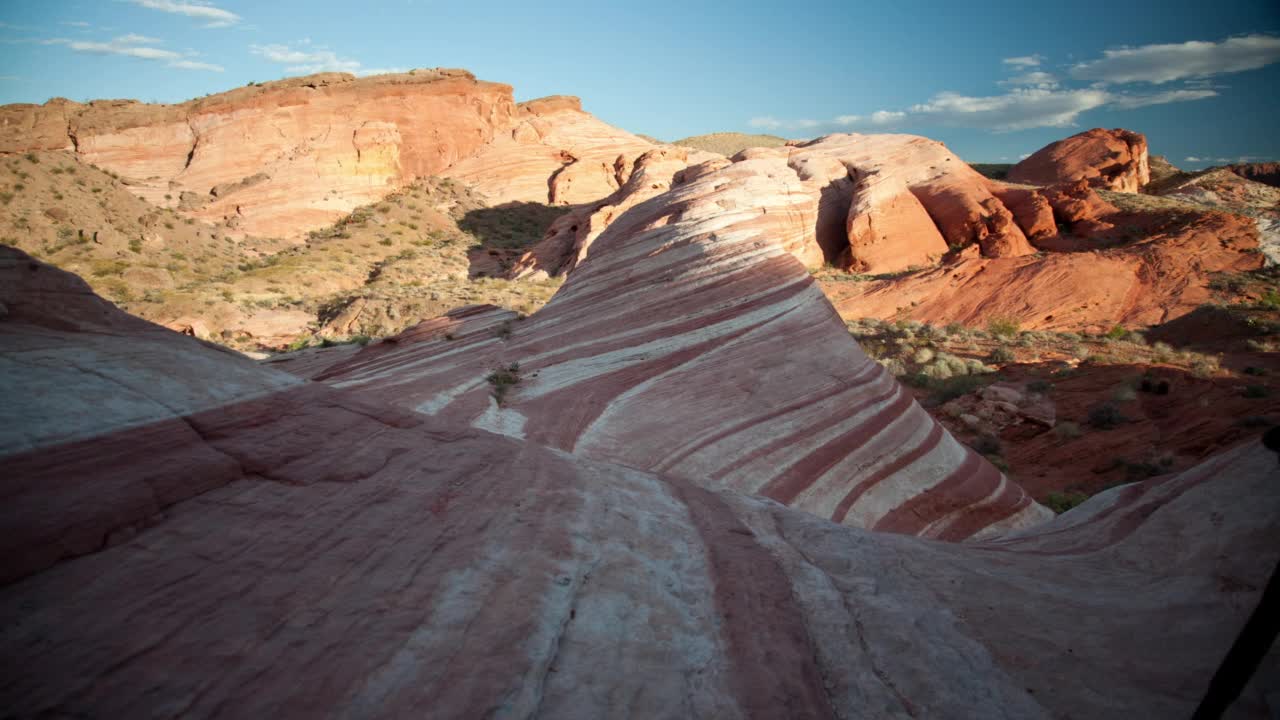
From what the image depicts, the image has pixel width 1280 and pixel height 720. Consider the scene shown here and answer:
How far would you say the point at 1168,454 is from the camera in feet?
29.8

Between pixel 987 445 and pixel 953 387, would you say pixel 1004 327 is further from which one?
pixel 987 445

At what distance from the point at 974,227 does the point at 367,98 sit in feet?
149

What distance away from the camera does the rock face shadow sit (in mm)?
36219

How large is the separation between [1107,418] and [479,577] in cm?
1309

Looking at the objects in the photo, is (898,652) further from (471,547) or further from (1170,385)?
(1170,385)

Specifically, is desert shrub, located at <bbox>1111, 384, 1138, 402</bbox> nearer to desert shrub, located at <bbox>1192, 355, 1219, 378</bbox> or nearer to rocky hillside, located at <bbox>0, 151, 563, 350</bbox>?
desert shrub, located at <bbox>1192, 355, 1219, 378</bbox>

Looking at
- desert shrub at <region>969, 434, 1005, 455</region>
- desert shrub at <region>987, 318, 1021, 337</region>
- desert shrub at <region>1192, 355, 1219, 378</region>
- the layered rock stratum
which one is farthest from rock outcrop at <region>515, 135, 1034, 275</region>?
the layered rock stratum

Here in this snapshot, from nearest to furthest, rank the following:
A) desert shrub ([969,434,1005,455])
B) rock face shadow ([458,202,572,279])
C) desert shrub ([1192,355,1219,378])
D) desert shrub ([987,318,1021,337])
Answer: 1. desert shrub ([969,434,1005,455])
2. desert shrub ([1192,355,1219,378])
3. desert shrub ([987,318,1021,337])
4. rock face shadow ([458,202,572,279])

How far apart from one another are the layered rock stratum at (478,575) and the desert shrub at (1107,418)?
826cm

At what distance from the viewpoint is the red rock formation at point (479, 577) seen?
6.24ft

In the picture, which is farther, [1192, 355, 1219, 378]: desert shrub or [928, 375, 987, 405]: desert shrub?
[928, 375, 987, 405]: desert shrub

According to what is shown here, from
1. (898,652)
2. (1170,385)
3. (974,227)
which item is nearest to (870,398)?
(898,652)

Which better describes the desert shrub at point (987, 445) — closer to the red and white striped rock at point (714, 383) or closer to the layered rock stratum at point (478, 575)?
the red and white striped rock at point (714, 383)

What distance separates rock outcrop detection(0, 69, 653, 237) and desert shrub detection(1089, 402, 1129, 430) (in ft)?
131
